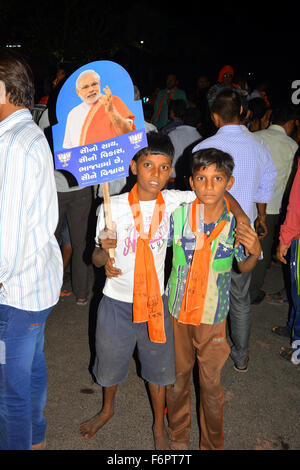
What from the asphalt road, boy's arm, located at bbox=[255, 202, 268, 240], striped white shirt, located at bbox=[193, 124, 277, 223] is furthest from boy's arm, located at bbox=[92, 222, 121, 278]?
boy's arm, located at bbox=[255, 202, 268, 240]

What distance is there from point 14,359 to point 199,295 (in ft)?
3.51

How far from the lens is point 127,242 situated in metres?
2.34

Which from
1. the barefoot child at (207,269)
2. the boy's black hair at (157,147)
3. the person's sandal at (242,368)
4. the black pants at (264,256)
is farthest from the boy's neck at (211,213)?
the black pants at (264,256)

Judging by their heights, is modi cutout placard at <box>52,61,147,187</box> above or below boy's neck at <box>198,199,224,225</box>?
above

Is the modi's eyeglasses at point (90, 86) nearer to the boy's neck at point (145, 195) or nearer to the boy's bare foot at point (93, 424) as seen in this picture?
the boy's neck at point (145, 195)

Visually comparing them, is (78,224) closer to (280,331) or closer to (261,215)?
(261,215)

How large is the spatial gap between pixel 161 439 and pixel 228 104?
2.57 m

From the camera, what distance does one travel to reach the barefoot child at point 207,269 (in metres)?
2.33

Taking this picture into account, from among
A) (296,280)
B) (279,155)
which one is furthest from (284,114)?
(296,280)

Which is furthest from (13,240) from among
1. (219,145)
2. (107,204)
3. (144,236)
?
(219,145)

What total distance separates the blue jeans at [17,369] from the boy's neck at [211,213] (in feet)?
3.49

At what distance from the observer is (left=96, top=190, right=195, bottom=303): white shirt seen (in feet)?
7.65

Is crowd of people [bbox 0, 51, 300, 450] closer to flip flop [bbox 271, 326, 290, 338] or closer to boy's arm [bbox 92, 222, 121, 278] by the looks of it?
boy's arm [bbox 92, 222, 121, 278]

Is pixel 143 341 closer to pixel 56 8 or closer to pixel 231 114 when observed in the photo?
pixel 231 114
